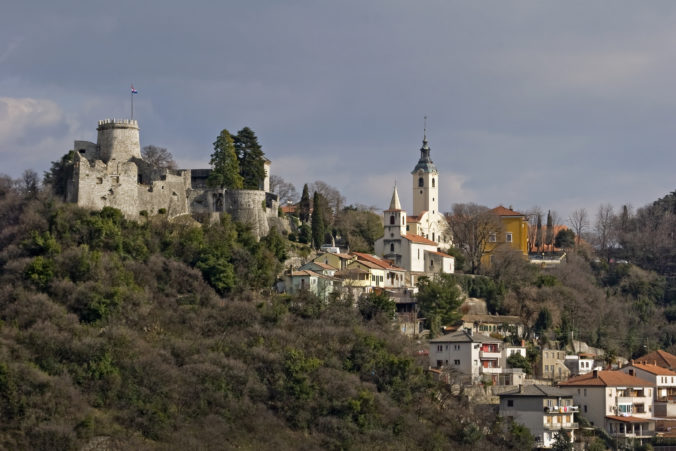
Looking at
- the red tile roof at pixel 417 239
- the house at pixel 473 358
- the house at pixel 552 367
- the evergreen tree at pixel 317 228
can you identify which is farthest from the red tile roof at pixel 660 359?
the evergreen tree at pixel 317 228

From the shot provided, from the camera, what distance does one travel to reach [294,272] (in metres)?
69.3

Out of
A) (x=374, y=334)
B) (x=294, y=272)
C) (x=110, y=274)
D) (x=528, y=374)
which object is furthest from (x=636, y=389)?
(x=110, y=274)

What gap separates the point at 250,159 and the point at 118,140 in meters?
8.51

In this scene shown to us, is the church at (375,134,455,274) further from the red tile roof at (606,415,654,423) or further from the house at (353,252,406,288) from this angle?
the red tile roof at (606,415,654,423)

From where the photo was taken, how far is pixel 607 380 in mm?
66375

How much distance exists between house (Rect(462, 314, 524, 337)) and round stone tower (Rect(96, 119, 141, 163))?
65.5 feet

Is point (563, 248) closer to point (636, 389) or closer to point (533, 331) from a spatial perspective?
point (533, 331)

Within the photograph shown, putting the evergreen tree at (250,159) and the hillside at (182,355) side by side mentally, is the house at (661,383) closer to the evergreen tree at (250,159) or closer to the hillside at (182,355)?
the hillside at (182,355)

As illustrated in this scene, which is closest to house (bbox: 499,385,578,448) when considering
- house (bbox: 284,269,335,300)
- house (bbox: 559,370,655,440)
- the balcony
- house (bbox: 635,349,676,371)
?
house (bbox: 559,370,655,440)

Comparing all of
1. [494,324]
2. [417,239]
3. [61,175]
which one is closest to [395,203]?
[417,239]

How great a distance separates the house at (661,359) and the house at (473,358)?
9.94 m

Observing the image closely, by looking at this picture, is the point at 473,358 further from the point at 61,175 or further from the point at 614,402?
the point at 61,175

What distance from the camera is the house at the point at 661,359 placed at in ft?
241

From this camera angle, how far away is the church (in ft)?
268
